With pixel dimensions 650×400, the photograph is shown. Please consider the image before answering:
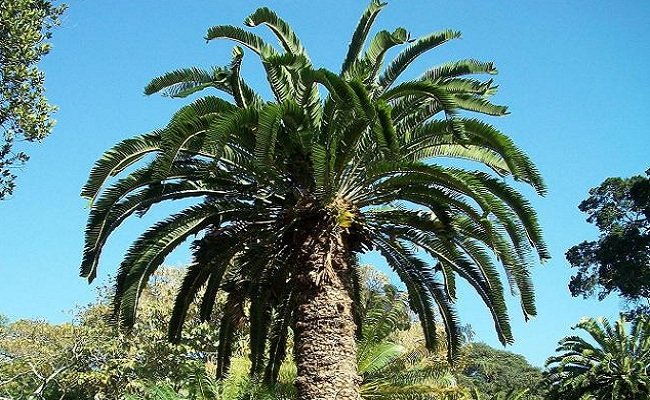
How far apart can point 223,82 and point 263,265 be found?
3203 millimetres

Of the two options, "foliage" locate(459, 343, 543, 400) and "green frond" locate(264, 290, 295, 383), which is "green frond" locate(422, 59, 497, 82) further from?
"foliage" locate(459, 343, 543, 400)

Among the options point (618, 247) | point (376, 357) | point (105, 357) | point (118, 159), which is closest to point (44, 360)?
point (105, 357)

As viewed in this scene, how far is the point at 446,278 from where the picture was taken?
13641 millimetres

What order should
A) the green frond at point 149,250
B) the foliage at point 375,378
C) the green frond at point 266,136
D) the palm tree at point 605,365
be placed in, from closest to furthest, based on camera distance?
the green frond at point 266,136, the green frond at point 149,250, the foliage at point 375,378, the palm tree at point 605,365

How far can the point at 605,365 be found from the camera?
34438 mm

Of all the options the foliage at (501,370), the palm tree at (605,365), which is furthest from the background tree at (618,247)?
the foliage at (501,370)

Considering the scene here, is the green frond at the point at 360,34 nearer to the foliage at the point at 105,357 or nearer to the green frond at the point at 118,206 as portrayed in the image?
the green frond at the point at 118,206

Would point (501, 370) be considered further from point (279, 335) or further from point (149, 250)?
point (149, 250)

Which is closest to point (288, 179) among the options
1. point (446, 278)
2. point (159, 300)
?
point (446, 278)

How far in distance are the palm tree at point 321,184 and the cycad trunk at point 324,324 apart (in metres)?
0.02

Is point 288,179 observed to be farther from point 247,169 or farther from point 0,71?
point 0,71

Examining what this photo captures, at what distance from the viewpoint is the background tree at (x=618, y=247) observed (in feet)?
139

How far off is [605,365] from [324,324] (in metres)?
27.5

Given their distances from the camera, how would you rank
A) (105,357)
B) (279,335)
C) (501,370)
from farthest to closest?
(501,370) < (105,357) < (279,335)
